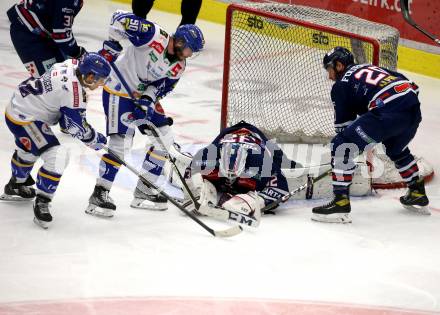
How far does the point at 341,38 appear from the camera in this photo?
18.8 ft

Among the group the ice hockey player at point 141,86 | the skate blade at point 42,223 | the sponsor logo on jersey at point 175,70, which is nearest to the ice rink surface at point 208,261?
the skate blade at point 42,223

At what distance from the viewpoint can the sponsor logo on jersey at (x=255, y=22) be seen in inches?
232

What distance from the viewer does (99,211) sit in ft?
16.2

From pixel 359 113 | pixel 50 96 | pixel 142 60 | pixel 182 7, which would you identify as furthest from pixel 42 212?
pixel 182 7

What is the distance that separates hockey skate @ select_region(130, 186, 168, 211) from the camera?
16.8 feet

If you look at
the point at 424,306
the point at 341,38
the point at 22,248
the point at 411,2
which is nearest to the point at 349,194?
the point at 341,38

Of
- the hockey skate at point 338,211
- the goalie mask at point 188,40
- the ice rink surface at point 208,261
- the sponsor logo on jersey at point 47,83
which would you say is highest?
the goalie mask at point 188,40

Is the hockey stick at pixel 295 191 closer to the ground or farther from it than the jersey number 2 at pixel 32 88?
closer to the ground

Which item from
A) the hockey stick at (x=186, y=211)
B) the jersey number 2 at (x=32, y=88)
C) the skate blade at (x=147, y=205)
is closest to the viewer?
the jersey number 2 at (x=32, y=88)

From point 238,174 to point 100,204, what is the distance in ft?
2.39

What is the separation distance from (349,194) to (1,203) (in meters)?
1.90

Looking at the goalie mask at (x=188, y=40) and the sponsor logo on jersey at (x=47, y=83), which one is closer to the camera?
the sponsor logo on jersey at (x=47, y=83)

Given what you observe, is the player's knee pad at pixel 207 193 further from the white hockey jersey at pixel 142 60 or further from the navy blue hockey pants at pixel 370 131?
the navy blue hockey pants at pixel 370 131

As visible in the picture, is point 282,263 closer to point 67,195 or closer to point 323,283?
point 323,283
